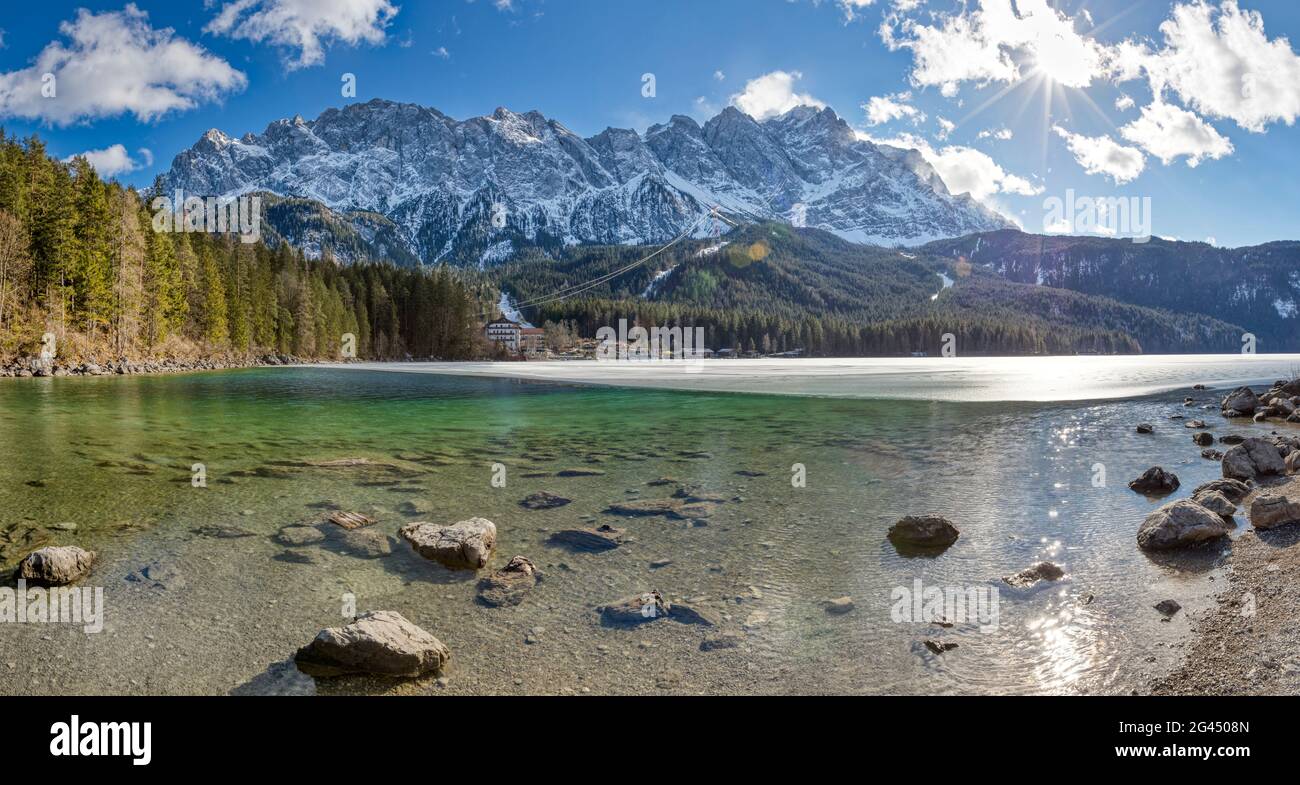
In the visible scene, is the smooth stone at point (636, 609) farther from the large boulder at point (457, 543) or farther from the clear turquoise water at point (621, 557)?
the large boulder at point (457, 543)

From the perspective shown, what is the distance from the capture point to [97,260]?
65688 millimetres

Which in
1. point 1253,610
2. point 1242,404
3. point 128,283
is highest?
point 128,283

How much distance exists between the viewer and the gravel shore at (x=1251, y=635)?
5.73 meters

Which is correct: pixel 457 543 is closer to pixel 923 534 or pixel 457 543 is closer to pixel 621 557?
pixel 621 557

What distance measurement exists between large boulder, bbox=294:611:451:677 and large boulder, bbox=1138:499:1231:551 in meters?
11.3

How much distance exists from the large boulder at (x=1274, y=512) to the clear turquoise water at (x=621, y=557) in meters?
1.77

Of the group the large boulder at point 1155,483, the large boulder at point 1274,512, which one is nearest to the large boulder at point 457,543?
the large boulder at point 1274,512

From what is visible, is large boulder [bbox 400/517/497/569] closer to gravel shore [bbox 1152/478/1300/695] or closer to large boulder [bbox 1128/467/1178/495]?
gravel shore [bbox 1152/478/1300/695]

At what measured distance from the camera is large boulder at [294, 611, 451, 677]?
616cm

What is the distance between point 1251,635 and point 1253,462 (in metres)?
12.4

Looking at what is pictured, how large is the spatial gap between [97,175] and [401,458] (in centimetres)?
7831

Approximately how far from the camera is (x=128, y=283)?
70438 millimetres

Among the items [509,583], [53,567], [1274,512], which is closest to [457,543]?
[509,583]
